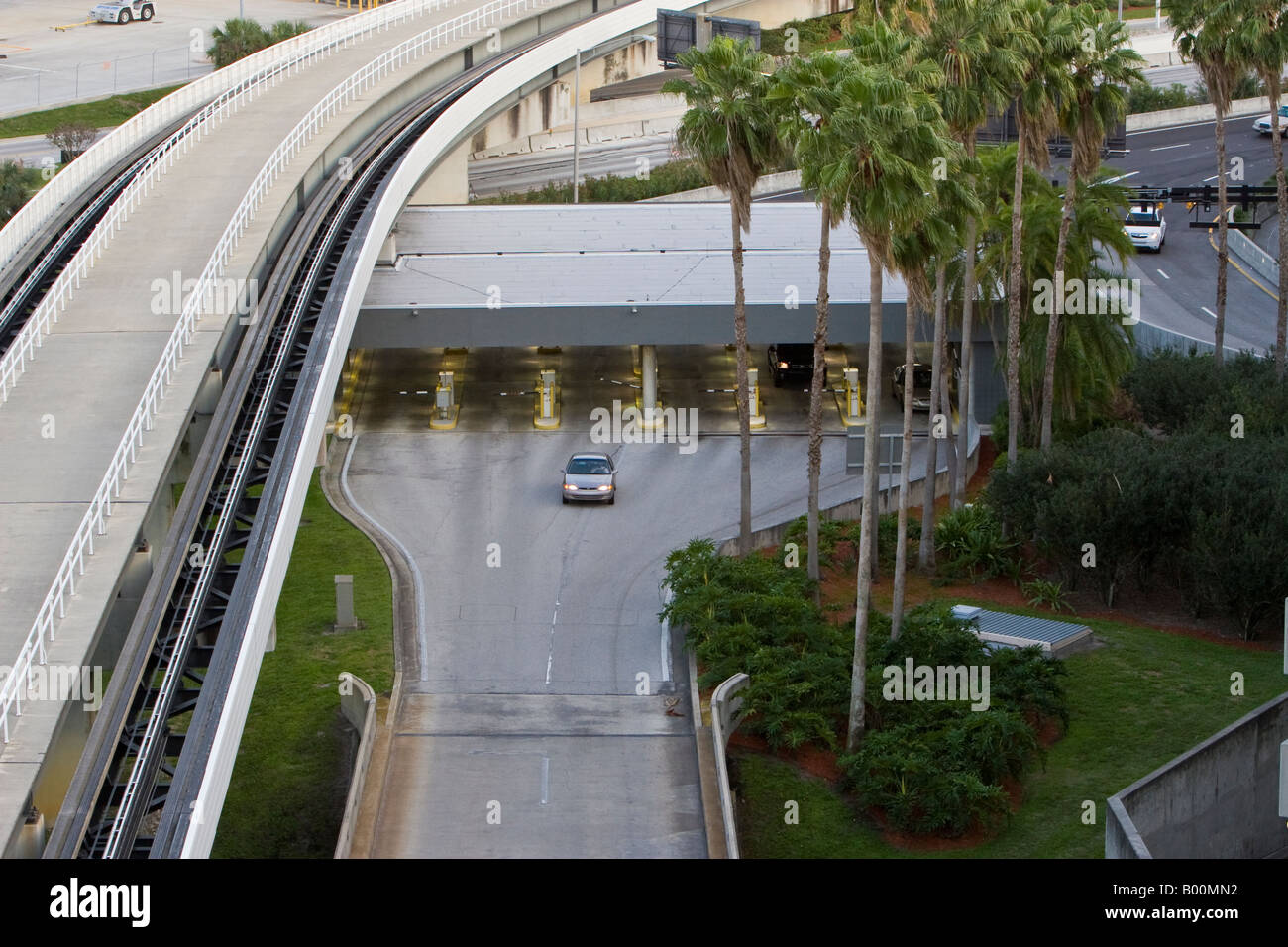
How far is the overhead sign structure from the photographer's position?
71.6 meters

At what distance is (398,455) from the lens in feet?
156

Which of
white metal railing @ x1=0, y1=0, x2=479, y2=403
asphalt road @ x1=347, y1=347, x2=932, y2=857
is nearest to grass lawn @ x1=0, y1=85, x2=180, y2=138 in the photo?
white metal railing @ x1=0, y1=0, x2=479, y2=403

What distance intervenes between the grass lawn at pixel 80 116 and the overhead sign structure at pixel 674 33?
21068 mm

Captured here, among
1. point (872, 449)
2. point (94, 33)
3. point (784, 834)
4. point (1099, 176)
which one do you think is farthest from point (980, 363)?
point (94, 33)

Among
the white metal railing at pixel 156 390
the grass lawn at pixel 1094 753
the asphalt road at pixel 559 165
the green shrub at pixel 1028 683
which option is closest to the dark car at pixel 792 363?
the white metal railing at pixel 156 390

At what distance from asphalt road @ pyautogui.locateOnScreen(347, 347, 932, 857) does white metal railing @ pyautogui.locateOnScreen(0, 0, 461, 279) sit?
9.09 m

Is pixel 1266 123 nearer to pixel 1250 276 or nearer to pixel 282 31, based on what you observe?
pixel 1250 276

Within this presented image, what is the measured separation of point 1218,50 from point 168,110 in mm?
28970

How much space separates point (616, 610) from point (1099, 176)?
16.6 m

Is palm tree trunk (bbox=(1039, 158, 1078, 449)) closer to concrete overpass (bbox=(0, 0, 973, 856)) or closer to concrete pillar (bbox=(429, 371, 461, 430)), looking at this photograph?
concrete overpass (bbox=(0, 0, 973, 856))

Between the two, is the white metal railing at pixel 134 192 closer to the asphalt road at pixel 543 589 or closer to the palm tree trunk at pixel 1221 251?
the asphalt road at pixel 543 589

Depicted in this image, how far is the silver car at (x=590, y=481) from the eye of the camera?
43.9m

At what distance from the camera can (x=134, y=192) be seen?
139 ft

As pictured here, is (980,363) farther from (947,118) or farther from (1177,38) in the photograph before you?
(947,118)
